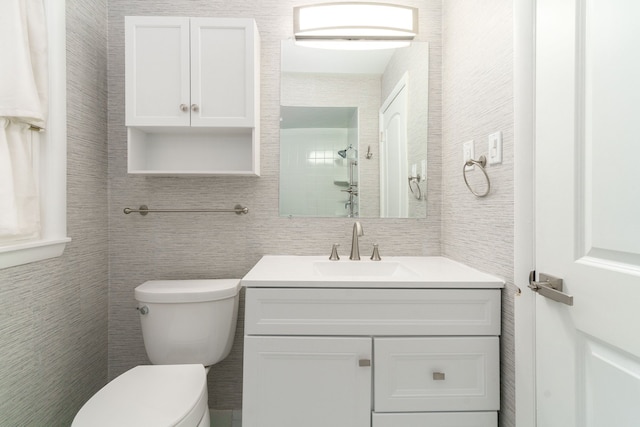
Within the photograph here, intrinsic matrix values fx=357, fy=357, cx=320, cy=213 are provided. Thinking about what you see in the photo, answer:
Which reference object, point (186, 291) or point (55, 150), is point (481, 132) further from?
point (55, 150)

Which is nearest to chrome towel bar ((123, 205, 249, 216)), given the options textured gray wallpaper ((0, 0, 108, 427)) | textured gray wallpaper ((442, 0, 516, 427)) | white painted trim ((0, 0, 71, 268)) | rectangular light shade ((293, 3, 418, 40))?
textured gray wallpaper ((0, 0, 108, 427))

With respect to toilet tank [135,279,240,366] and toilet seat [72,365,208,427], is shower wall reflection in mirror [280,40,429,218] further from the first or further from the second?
toilet seat [72,365,208,427]

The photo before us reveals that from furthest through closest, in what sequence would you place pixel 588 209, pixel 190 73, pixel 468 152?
pixel 190 73, pixel 468 152, pixel 588 209

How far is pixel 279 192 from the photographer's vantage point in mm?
1807

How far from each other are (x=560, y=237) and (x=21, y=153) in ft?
5.42

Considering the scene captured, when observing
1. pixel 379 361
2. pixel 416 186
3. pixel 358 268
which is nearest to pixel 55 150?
pixel 358 268

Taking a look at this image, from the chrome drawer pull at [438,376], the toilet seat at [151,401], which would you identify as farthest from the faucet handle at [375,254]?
the toilet seat at [151,401]

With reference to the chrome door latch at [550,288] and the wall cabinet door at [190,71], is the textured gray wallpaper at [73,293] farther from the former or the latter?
the chrome door latch at [550,288]

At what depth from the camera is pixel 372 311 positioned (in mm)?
1222

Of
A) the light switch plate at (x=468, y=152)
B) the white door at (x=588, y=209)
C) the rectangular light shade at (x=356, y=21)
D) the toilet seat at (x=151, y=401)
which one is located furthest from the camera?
the rectangular light shade at (x=356, y=21)

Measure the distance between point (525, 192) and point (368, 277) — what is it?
0.59 meters

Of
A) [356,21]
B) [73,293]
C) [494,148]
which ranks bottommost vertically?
[73,293]

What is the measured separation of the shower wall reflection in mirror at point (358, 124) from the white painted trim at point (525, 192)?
27.3 inches

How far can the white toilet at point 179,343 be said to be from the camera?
1.17 meters
